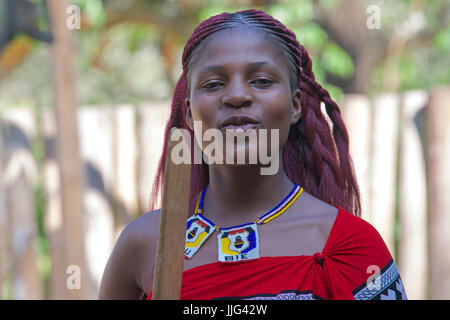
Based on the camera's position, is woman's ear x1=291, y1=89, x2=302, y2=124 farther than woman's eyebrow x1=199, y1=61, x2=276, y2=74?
Yes

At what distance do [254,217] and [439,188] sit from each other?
3016 mm

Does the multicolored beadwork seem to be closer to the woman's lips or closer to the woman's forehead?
the woman's lips

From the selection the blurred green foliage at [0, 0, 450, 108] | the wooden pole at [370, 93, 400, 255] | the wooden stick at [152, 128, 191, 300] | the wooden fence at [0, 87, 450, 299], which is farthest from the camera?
the blurred green foliage at [0, 0, 450, 108]

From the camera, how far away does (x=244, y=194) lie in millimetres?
1918

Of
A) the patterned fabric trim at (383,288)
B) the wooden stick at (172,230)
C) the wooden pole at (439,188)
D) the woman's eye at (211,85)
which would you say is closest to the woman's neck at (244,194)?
the woman's eye at (211,85)

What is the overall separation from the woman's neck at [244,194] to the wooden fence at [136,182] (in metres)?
2.77

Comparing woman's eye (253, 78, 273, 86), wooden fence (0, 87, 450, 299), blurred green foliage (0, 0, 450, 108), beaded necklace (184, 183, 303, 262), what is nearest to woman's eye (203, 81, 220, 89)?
woman's eye (253, 78, 273, 86)

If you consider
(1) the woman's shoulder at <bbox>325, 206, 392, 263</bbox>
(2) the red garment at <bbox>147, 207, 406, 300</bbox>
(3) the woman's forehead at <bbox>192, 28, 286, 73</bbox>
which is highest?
(3) the woman's forehead at <bbox>192, 28, 286, 73</bbox>

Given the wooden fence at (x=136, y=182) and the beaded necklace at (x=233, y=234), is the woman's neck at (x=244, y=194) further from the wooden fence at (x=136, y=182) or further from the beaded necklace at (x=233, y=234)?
the wooden fence at (x=136, y=182)

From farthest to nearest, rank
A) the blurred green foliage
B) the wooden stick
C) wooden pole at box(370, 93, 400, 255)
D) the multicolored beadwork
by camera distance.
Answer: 1. the blurred green foliage
2. wooden pole at box(370, 93, 400, 255)
3. the multicolored beadwork
4. the wooden stick

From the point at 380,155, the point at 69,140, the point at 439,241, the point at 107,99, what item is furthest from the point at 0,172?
Answer: the point at 107,99

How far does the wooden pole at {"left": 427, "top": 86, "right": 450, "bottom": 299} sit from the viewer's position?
14.9ft

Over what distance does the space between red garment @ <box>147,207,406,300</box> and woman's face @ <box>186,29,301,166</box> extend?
1.06 feet

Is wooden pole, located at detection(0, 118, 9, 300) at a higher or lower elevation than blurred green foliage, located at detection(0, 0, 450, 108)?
lower
